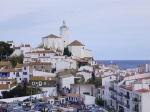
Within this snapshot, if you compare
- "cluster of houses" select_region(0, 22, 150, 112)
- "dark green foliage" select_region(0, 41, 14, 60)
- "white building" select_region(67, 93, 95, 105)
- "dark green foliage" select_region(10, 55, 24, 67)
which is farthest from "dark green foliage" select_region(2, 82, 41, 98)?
"dark green foliage" select_region(0, 41, 14, 60)

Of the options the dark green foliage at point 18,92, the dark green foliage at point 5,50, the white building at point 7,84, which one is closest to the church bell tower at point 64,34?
the dark green foliage at point 5,50

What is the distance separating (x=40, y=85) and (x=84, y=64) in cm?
1581

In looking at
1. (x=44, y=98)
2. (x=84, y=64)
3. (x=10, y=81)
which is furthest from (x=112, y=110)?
(x=84, y=64)

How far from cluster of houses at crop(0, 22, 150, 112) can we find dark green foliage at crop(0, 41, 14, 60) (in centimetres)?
286

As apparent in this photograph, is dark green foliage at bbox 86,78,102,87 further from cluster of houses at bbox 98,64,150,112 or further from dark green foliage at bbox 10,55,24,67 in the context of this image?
dark green foliage at bbox 10,55,24,67

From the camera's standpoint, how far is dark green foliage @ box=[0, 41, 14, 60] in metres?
70.9

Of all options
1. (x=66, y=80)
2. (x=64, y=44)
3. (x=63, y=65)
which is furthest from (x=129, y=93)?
(x=64, y=44)

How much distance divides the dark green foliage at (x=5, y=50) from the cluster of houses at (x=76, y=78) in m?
2.86

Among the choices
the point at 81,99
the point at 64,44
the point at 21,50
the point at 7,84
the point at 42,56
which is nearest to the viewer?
the point at 81,99

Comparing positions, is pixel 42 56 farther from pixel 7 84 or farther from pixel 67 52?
pixel 7 84

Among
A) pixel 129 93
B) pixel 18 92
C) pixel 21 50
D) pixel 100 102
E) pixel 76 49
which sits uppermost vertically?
pixel 76 49

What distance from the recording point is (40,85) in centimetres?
5931

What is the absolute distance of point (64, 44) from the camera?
86812 millimetres

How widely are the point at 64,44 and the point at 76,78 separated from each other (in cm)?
2578
